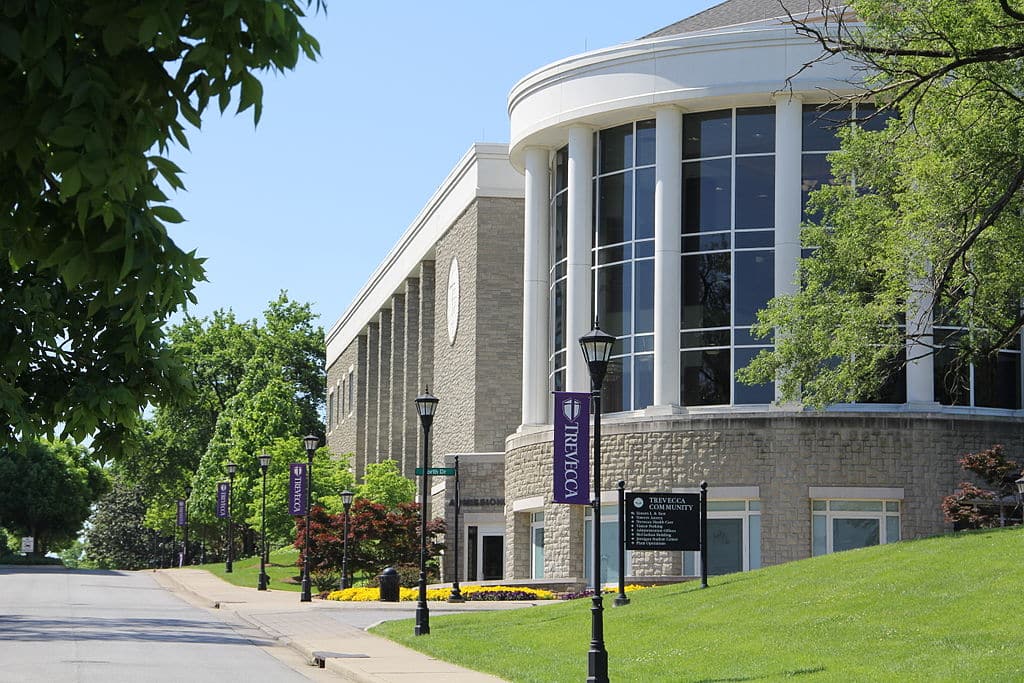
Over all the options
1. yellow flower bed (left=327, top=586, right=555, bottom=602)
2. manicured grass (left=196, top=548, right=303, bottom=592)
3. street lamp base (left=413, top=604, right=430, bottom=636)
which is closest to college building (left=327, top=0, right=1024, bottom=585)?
yellow flower bed (left=327, top=586, right=555, bottom=602)

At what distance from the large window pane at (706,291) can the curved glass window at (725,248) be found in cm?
3

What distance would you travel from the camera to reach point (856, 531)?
121 feet

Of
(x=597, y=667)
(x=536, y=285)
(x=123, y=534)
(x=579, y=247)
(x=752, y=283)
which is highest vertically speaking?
(x=579, y=247)

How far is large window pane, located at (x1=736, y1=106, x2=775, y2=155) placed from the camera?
3878cm

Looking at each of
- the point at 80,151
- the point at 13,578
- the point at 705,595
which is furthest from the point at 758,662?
the point at 13,578

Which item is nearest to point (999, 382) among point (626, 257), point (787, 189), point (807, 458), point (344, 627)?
point (807, 458)

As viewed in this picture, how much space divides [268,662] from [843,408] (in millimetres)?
19390

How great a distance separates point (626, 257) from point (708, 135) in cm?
406

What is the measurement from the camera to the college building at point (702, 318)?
3669 cm

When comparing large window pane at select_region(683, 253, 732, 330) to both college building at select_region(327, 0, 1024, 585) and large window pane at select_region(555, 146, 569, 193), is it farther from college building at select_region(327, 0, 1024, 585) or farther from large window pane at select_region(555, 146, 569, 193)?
large window pane at select_region(555, 146, 569, 193)

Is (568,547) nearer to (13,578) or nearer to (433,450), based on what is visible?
(433,450)

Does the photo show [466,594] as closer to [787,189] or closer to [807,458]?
[807,458]

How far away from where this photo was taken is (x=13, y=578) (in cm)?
5628

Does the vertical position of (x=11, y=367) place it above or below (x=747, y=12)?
below
